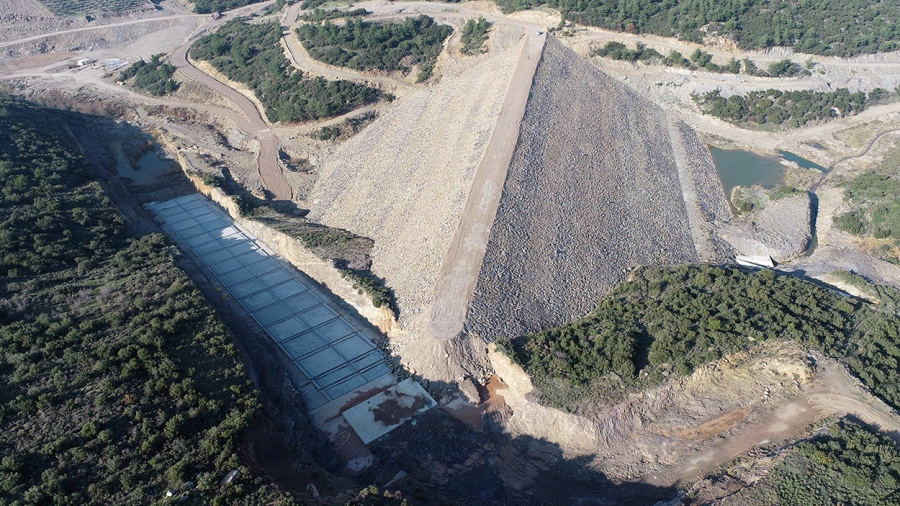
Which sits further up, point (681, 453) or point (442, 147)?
point (442, 147)

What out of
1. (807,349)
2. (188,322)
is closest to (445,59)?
(188,322)

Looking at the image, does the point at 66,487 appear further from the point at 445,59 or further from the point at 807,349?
the point at 445,59

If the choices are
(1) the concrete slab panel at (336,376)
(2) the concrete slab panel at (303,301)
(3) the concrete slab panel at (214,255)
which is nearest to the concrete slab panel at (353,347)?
(1) the concrete slab panel at (336,376)

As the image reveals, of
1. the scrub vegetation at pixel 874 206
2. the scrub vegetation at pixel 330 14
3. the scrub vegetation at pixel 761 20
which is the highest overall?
the scrub vegetation at pixel 761 20

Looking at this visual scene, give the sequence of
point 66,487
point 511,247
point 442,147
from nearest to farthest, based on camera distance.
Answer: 1. point 66,487
2. point 511,247
3. point 442,147

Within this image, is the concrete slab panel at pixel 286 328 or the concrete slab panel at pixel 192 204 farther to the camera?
the concrete slab panel at pixel 192 204

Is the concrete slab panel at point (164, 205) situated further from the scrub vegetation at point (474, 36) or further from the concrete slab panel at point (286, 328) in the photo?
the scrub vegetation at point (474, 36)

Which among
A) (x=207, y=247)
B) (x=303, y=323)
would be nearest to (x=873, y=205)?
(x=303, y=323)
